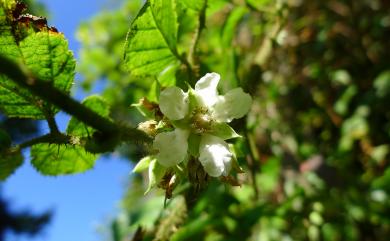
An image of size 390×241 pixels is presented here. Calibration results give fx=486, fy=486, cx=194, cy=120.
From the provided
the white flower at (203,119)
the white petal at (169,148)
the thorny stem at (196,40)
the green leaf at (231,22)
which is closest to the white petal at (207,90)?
the white flower at (203,119)

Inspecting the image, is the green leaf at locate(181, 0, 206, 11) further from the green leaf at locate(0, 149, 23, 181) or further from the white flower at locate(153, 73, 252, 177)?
the green leaf at locate(0, 149, 23, 181)

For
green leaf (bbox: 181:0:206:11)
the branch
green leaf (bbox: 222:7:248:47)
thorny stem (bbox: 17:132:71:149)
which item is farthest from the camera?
green leaf (bbox: 222:7:248:47)

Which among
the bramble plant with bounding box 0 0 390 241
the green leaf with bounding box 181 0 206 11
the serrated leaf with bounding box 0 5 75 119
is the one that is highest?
the serrated leaf with bounding box 0 5 75 119

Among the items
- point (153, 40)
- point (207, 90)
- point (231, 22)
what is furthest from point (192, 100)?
point (231, 22)

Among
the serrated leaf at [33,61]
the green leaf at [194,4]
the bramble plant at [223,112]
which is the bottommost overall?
the bramble plant at [223,112]

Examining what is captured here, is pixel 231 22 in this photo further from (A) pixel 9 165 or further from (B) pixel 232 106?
(A) pixel 9 165

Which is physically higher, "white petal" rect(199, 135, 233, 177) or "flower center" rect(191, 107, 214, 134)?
"flower center" rect(191, 107, 214, 134)

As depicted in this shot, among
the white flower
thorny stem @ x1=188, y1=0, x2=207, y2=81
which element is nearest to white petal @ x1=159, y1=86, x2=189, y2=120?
the white flower

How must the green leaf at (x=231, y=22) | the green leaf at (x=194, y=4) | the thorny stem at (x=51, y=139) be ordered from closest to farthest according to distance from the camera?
1. the thorny stem at (x=51, y=139)
2. the green leaf at (x=194, y=4)
3. the green leaf at (x=231, y=22)

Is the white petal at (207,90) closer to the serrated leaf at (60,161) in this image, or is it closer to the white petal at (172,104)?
the white petal at (172,104)
